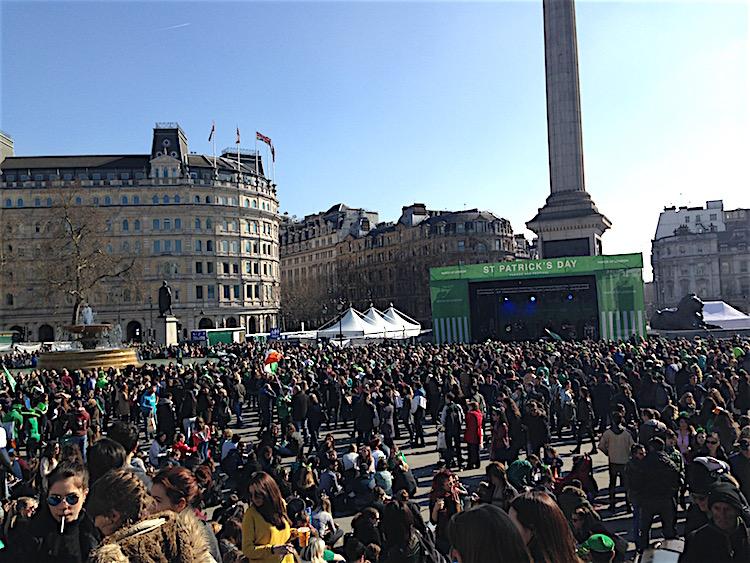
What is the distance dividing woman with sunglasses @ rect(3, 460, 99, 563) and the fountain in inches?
1179

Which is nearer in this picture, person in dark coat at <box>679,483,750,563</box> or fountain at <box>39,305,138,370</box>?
person in dark coat at <box>679,483,750,563</box>

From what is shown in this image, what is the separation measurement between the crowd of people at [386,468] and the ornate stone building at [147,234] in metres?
55.4

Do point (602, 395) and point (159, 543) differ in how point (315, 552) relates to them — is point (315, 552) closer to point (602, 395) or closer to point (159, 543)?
point (159, 543)

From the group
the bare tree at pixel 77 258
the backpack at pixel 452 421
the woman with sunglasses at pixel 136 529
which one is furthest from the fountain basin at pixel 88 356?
the woman with sunglasses at pixel 136 529

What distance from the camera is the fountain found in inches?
Answer: 1308

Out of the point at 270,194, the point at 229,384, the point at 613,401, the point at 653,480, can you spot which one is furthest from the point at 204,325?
the point at 653,480

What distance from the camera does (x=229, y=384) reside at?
1969 centimetres

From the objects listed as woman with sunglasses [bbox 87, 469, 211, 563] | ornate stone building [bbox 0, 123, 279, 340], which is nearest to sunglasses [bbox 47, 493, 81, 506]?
woman with sunglasses [bbox 87, 469, 211, 563]

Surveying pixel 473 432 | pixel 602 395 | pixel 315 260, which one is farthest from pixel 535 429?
pixel 315 260

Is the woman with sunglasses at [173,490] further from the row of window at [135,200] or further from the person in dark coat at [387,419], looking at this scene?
the row of window at [135,200]

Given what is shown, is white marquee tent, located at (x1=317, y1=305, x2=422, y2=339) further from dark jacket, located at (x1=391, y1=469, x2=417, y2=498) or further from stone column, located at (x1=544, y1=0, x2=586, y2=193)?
dark jacket, located at (x1=391, y1=469, x2=417, y2=498)

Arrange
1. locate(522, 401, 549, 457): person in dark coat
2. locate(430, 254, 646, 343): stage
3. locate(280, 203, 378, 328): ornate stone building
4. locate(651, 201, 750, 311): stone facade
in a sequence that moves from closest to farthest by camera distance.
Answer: locate(522, 401, 549, 457): person in dark coat → locate(430, 254, 646, 343): stage → locate(280, 203, 378, 328): ornate stone building → locate(651, 201, 750, 311): stone facade

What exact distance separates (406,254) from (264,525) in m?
89.3

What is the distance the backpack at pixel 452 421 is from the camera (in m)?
12.3
